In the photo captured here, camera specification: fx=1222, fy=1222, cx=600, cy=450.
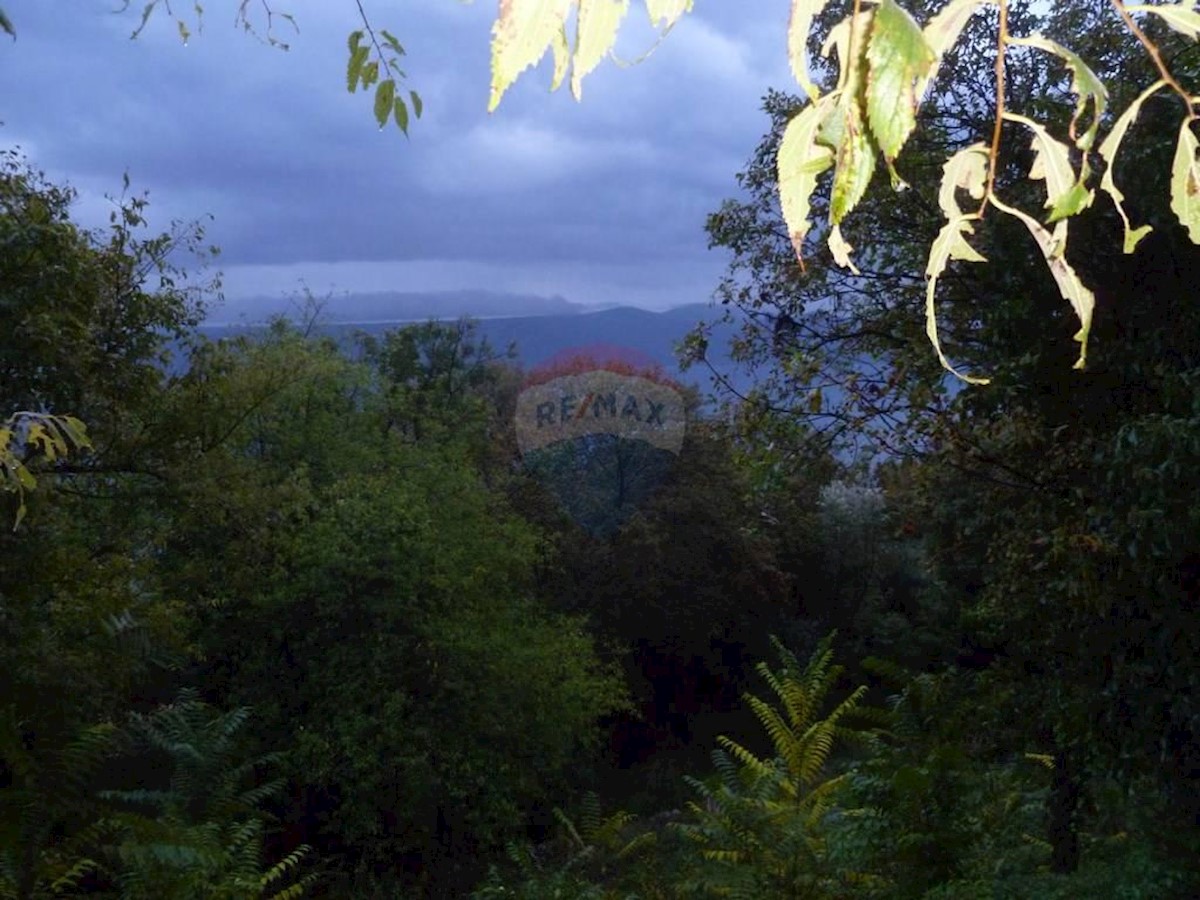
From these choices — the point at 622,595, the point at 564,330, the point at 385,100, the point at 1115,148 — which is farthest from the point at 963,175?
the point at 564,330

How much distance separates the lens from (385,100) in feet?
6.59

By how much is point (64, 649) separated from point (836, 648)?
1692 centimetres

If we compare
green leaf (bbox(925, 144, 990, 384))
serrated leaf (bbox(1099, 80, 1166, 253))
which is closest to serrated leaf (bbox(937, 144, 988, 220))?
green leaf (bbox(925, 144, 990, 384))

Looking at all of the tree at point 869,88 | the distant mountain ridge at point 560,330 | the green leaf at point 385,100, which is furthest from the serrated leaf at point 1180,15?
the distant mountain ridge at point 560,330

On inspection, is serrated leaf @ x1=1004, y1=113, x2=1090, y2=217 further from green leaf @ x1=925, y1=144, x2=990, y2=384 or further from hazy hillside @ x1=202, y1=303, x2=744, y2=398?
hazy hillside @ x1=202, y1=303, x2=744, y2=398

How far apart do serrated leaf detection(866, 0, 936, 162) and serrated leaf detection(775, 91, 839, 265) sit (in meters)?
0.10

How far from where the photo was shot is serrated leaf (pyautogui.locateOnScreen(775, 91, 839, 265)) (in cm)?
101

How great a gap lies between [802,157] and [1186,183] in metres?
0.38

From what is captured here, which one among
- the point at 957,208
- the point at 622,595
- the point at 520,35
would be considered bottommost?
the point at 622,595

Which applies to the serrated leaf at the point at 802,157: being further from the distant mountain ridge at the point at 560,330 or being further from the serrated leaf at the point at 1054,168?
the distant mountain ridge at the point at 560,330

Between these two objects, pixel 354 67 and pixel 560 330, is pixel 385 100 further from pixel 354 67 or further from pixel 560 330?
pixel 560 330

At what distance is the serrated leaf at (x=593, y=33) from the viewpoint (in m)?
0.99

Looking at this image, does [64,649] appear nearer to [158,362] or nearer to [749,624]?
[158,362]

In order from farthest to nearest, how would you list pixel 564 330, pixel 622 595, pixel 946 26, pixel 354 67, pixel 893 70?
pixel 564 330
pixel 622 595
pixel 354 67
pixel 946 26
pixel 893 70
